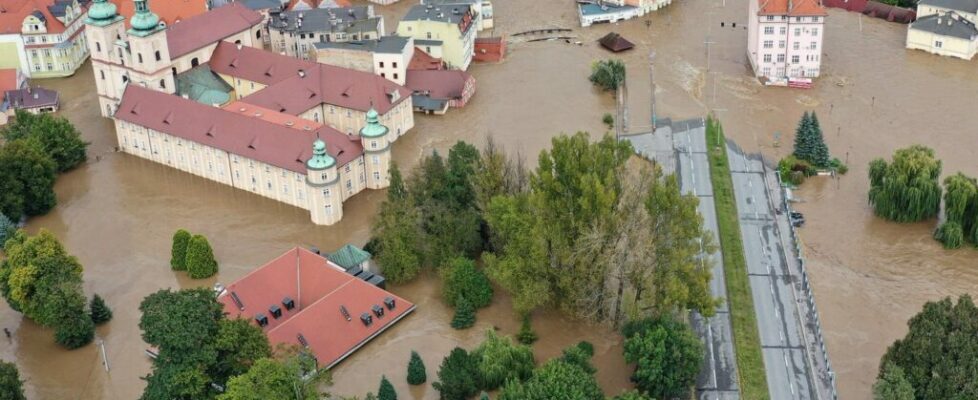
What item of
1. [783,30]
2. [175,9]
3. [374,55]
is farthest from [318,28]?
[783,30]

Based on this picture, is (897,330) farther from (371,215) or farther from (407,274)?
(371,215)

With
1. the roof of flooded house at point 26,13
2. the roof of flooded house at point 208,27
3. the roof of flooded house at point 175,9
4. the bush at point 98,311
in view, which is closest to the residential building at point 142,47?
the roof of flooded house at point 208,27

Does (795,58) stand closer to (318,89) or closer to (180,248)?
(318,89)

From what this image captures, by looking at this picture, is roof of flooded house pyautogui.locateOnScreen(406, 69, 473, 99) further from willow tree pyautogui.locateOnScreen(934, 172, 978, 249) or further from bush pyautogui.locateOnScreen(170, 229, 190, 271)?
willow tree pyautogui.locateOnScreen(934, 172, 978, 249)

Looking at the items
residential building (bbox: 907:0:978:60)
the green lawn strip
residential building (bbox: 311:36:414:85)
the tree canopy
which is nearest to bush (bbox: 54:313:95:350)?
the green lawn strip

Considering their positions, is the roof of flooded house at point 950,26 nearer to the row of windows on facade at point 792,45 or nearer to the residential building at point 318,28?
Result: the row of windows on facade at point 792,45

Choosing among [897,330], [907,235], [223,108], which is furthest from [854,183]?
[223,108]
